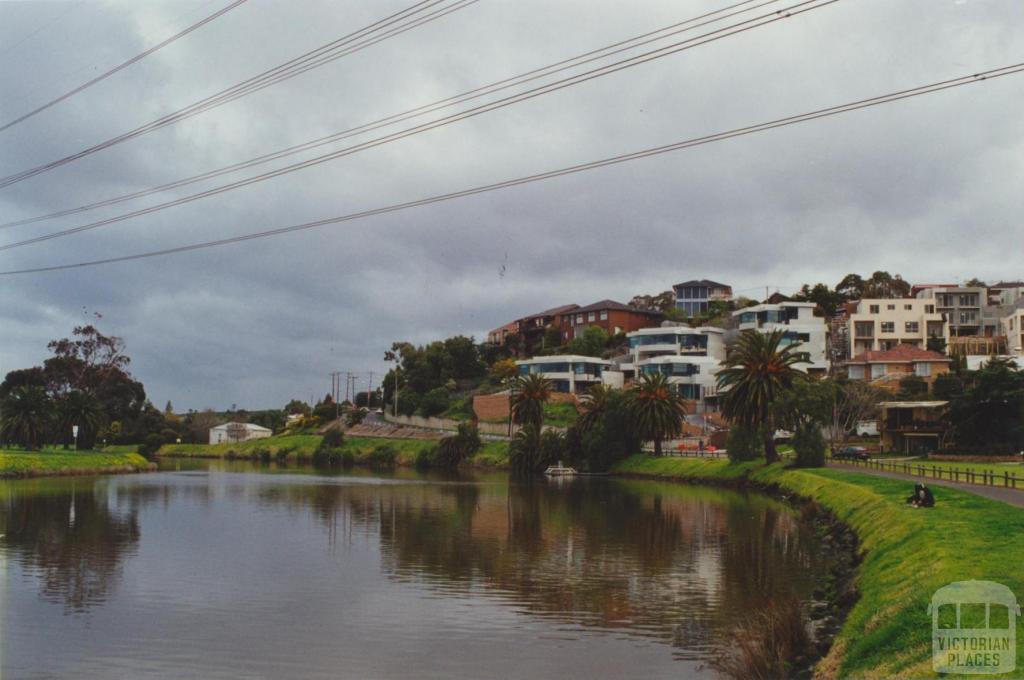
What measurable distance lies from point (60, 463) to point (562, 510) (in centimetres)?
6608

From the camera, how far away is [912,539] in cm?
2942

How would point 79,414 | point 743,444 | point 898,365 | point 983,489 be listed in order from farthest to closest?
point 79,414, point 898,365, point 743,444, point 983,489

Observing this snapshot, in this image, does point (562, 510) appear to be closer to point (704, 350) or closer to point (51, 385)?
point (704, 350)

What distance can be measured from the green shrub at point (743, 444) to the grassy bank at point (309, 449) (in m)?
44.5

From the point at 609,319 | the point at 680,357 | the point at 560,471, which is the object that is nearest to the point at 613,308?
the point at 609,319

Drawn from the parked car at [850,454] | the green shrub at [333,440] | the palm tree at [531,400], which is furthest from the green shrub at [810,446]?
the green shrub at [333,440]

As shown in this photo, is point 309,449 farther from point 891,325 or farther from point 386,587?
point 386,587

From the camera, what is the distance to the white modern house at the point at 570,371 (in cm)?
14488

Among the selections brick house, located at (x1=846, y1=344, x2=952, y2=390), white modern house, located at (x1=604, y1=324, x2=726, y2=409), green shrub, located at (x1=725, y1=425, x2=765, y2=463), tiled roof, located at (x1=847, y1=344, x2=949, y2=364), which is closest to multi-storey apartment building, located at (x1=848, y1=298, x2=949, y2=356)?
tiled roof, located at (x1=847, y1=344, x2=949, y2=364)

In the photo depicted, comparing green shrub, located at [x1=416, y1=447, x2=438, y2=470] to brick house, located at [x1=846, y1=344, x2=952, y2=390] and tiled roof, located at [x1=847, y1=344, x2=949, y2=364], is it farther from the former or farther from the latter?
tiled roof, located at [x1=847, y1=344, x2=949, y2=364]

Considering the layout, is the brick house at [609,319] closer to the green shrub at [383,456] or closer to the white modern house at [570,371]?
the white modern house at [570,371]

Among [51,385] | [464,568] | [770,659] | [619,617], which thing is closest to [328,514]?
[464,568]

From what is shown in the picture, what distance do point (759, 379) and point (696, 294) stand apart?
111m

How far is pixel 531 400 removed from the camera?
120 m
